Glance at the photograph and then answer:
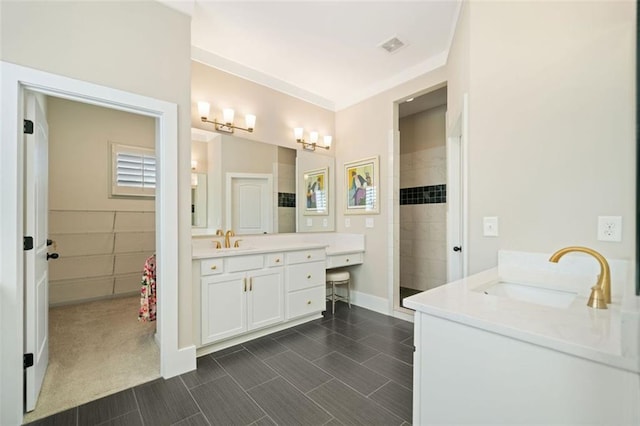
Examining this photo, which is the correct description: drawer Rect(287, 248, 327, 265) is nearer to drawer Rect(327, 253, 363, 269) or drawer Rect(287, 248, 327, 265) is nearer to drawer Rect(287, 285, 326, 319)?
drawer Rect(327, 253, 363, 269)

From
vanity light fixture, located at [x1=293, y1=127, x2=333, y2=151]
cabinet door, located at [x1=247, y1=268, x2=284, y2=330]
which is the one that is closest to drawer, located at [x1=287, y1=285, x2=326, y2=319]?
cabinet door, located at [x1=247, y1=268, x2=284, y2=330]

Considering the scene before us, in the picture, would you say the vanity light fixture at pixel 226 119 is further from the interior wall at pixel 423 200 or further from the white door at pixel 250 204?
the interior wall at pixel 423 200

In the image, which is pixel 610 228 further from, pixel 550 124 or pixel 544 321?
pixel 544 321

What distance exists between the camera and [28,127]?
5.36 ft

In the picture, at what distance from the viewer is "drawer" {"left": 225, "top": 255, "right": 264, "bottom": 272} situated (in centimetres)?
245

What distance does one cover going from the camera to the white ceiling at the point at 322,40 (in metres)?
2.20

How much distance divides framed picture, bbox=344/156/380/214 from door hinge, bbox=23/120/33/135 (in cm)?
309

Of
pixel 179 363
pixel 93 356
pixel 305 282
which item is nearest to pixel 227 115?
pixel 305 282

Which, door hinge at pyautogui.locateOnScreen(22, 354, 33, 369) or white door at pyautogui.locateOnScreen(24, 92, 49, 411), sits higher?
white door at pyautogui.locateOnScreen(24, 92, 49, 411)

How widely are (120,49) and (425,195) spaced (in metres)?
4.04

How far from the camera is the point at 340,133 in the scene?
157 inches

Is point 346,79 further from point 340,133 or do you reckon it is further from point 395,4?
point 395,4

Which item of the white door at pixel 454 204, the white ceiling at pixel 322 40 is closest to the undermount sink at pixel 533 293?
the white door at pixel 454 204

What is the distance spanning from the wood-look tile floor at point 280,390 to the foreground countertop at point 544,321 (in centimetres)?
102
